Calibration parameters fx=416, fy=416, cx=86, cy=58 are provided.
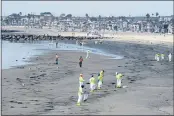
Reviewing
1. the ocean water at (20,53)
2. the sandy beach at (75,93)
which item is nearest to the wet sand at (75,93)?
the sandy beach at (75,93)

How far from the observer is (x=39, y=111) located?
20.8 m

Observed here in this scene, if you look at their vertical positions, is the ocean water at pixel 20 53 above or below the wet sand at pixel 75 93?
above

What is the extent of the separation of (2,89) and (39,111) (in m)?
7.06

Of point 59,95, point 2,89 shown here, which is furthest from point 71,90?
point 2,89

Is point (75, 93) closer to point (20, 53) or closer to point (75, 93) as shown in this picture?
point (75, 93)

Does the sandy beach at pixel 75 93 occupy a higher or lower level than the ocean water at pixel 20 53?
lower

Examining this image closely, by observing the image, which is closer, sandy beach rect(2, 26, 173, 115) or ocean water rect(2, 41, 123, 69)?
sandy beach rect(2, 26, 173, 115)

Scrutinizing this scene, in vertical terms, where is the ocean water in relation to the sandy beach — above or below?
above

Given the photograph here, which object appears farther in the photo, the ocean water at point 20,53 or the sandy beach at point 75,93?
the ocean water at point 20,53

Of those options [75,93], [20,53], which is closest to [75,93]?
[75,93]

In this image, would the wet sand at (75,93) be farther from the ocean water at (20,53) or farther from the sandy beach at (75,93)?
the ocean water at (20,53)

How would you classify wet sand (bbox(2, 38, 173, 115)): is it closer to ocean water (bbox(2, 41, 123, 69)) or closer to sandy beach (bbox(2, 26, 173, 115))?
sandy beach (bbox(2, 26, 173, 115))

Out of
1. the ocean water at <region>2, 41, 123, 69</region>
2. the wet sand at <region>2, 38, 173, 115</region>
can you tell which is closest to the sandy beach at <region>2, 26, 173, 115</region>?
the wet sand at <region>2, 38, 173, 115</region>

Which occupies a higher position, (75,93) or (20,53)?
(20,53)
